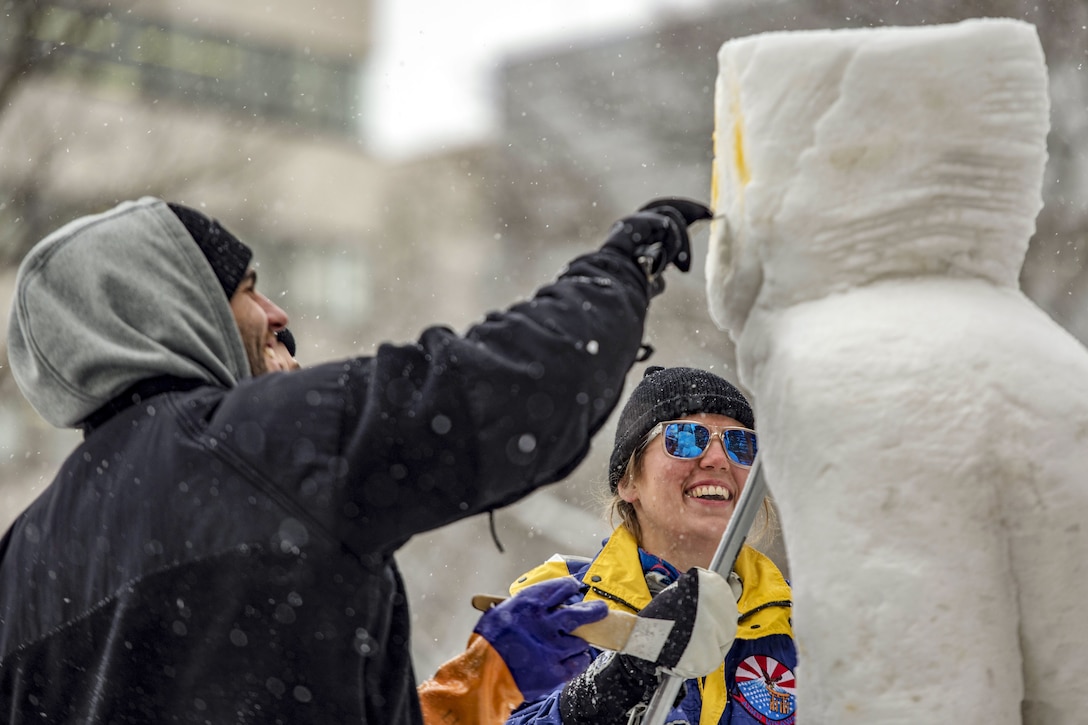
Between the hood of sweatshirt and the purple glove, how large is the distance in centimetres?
82

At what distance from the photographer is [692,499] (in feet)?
10.2

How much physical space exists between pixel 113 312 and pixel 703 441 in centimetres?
164

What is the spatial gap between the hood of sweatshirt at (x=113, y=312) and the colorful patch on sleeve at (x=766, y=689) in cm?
144

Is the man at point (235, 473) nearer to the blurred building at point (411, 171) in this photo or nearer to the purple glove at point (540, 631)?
the purple glove at point (540, 631)

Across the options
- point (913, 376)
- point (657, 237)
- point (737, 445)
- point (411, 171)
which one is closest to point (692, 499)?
point (737, 445)

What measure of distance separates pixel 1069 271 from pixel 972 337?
21.8ft

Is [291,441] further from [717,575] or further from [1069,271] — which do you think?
[1069,271]

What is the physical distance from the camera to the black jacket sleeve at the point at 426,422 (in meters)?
1.77

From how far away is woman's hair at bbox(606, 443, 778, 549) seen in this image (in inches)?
128

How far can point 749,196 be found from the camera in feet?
6.72

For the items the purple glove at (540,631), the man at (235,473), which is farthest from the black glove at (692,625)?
the man at (235,473)

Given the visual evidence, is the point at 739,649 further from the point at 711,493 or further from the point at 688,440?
the point at 688,440

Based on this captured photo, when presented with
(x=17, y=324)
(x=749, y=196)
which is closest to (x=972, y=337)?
(x=749, y=196)

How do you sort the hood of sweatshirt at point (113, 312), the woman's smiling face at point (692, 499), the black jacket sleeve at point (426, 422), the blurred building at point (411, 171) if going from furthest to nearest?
the blurred building at point (411, 171) < the woman's smiling face at point (692, 499) < the hood of sweatshirt at point (113, 312) < the black jacket sleeve at point (426, 422)
